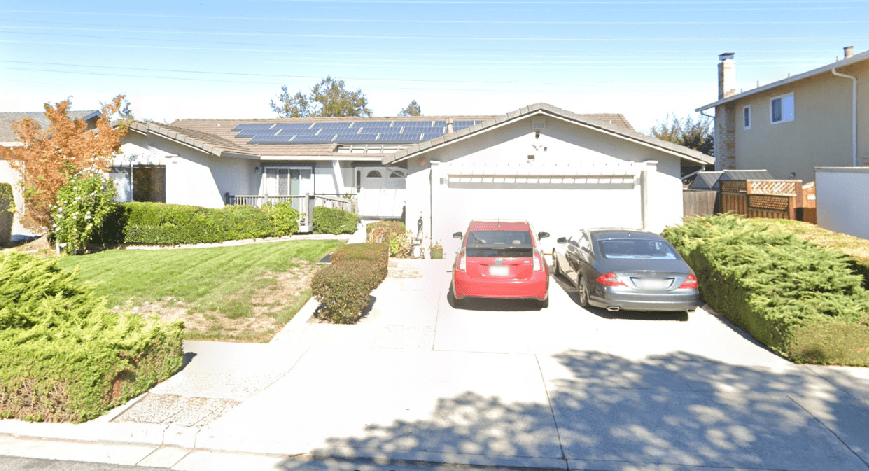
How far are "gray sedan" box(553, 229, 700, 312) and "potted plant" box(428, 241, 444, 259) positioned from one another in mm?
5049

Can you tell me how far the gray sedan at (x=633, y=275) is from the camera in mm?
9641

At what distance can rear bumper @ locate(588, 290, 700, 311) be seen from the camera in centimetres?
961

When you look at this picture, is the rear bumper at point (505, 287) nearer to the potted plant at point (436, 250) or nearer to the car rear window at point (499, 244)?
the car rear window at point (499, 244)

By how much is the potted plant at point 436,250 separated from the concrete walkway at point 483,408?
6.55 meters

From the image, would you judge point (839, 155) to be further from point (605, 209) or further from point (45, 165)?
point (45, 165)

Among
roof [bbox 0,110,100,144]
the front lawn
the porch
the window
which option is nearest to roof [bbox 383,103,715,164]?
the front lawn

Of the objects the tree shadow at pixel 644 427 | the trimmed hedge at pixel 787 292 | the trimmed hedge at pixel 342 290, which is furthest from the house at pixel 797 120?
the trimmed hedge at pixel 342 290

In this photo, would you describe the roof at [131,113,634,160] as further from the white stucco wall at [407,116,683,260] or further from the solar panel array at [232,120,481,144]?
the white stucco wall at [407,116,683,260]

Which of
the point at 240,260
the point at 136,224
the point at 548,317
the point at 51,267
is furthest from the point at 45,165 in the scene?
the point at 548,317

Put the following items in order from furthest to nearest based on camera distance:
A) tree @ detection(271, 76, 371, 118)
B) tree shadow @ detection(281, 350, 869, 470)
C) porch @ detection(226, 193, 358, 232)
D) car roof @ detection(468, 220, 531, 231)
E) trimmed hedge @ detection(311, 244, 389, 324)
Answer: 1. tree @ detection(271, 76, 371, 118)
2. porch @ detection(226, 193, 358, 232)
3. car roof @ detection(468, 220, 531, 231)
4. trimmed hedge @ detection(311, 244, 389, 324)
5. tree shadow @ detection(281, 350, 869, 470)

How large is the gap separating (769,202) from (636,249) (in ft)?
24.9

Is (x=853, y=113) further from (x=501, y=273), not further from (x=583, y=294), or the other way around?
(x=501, y=273)

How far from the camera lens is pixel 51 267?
315 inches

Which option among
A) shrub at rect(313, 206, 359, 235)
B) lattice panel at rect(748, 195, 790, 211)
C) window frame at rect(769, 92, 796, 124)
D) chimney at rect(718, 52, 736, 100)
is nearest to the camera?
lattice panel at rect(748, 195, 790, 211)
